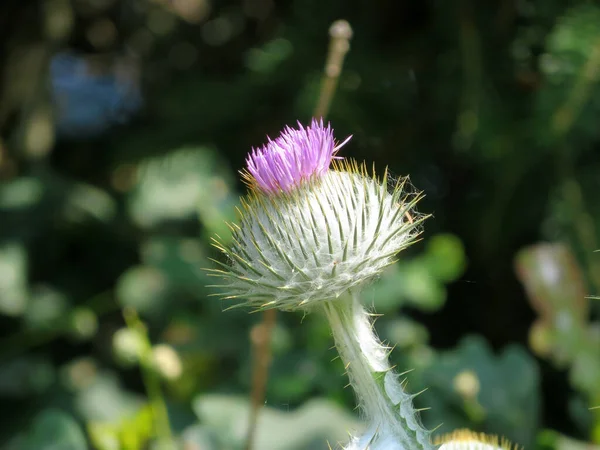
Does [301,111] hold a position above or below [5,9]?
below

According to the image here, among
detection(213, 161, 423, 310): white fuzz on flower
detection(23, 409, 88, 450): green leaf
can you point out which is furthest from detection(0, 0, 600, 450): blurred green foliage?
detection(213, 161, 423, 310): white fuzz on flower

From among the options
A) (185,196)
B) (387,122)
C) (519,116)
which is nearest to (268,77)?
(387,122)

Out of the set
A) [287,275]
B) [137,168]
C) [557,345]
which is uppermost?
[137,168]

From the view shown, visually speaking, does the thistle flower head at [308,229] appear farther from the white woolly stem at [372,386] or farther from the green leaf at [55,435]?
the green leaf at [55,435]

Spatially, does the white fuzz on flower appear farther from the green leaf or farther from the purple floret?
the green leaf

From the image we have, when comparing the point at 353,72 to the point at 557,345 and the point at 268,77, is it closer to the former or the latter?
the point at 268,77

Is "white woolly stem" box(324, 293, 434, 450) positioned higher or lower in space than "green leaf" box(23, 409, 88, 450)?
lower

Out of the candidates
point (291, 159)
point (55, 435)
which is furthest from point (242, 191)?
point (291, 159)
